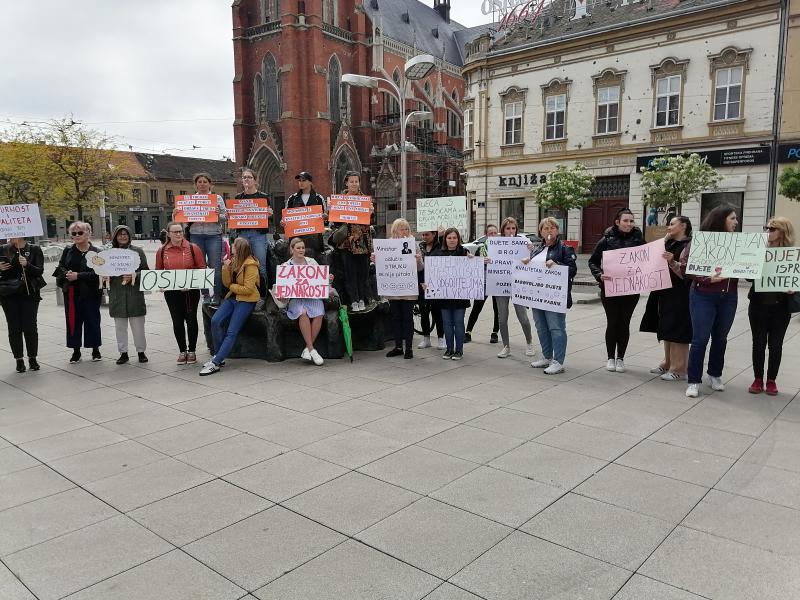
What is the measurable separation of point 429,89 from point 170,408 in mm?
56587

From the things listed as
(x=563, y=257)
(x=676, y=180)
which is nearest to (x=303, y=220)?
(x=563, y=257)

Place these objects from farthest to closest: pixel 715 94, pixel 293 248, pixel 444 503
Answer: pixel 715 94 → pixel 293 248 → pixel 444 503

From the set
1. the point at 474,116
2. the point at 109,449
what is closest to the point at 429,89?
the point at 474,116

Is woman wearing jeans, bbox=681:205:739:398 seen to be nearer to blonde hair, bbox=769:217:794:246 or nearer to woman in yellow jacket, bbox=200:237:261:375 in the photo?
blonde hair, bbox=769:217:794:246

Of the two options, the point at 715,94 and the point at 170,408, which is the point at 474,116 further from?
the point at 170,408

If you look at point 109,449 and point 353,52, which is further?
point 353,52

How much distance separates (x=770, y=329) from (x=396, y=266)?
473 centimetres

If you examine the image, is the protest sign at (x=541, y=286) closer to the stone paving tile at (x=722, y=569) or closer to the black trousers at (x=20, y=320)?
the stone paving tile at (x=722, y=569)

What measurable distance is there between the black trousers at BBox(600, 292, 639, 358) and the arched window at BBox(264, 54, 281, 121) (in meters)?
47.0

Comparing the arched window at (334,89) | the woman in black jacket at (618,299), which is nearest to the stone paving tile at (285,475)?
the woman in black jacket at (618,299)

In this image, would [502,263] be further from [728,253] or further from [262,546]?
[262,546]

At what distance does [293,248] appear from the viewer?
8.39 metres

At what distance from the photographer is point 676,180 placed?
2267 centimetres

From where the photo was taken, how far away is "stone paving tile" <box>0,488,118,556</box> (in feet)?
12.4
